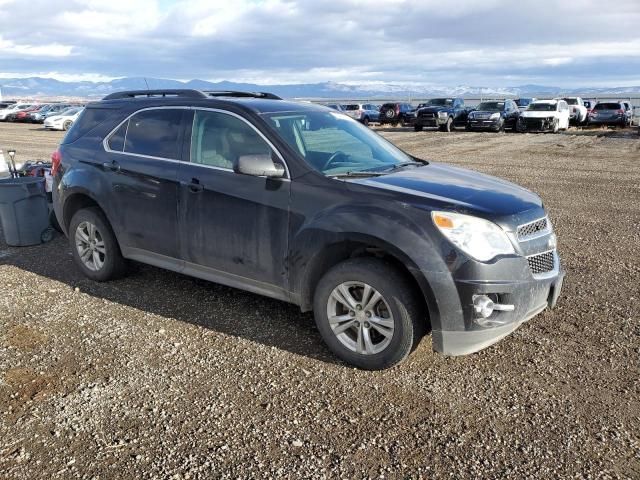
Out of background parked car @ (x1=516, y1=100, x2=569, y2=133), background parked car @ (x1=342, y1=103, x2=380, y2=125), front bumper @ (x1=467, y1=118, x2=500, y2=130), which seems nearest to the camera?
background parked car @ (x1=516, y1=100, x2=569, y2=133)

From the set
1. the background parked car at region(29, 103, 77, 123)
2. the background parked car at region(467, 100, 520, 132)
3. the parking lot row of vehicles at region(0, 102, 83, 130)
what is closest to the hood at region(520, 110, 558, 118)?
the background parked car at region(467, 100, 520, 132)

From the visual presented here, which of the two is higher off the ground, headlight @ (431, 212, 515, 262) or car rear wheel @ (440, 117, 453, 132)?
headlight @ (431, 212, 515, 262)

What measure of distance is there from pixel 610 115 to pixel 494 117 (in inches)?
283

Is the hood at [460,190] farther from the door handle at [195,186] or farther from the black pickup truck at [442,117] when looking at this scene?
the black pickup truck at [442,117]

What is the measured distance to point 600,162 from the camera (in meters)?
16.3

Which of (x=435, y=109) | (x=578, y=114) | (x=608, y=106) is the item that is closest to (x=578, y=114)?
(x=578, y=114)

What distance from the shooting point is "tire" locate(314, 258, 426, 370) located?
3668 mm

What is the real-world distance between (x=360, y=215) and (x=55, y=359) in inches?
93.7

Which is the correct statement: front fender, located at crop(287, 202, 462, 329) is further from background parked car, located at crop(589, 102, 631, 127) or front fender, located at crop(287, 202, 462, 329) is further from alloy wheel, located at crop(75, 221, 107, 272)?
background parked car, located at crop(589, 102, 631, 127)

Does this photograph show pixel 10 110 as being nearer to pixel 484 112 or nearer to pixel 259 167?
pixel 484 112

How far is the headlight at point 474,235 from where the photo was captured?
11.6 ft

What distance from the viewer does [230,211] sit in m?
4.39

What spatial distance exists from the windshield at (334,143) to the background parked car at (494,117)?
2595 cm

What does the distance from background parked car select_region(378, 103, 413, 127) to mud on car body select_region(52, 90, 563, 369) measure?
1250 inches
